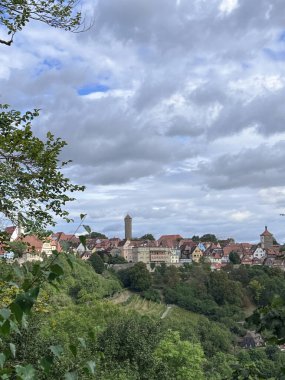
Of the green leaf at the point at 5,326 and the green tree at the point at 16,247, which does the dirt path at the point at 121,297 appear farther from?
the green leaf at the point at 5,326

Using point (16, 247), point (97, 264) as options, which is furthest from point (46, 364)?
point (97, 264)

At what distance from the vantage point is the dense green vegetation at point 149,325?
4.32 meters

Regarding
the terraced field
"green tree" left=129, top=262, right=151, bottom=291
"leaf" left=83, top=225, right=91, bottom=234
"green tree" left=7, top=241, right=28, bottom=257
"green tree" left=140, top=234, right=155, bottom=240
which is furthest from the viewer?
"green tree" left=140, top=234, right=155, bottom=240

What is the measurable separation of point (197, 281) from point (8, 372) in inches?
3995

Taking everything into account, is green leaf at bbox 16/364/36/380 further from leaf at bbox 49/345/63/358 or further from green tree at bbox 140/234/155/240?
green tree at bbox 140/234/155/240

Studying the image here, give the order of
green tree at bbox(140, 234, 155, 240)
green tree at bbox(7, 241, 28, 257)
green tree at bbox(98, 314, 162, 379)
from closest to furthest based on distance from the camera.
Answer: green tree at bbox(7, 241, 28, 257) → green tree at bbox(98, 314, 162, 379) → green tree at bbox(140, 234, 155, 240)

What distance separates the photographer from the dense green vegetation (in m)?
4.32

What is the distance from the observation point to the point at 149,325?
23922mm

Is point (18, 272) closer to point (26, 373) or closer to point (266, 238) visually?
point (26, 373)

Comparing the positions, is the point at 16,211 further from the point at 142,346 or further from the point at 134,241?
the point at 134,241

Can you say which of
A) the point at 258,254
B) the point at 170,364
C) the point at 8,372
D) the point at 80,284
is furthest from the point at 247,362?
the point at 258,254

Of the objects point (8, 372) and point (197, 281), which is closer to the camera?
point (8, 372)

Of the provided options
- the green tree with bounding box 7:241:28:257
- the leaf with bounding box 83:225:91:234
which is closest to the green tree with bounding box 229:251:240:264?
the green tree with bounding box 7:241:28:257

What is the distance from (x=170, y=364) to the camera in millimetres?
25922
